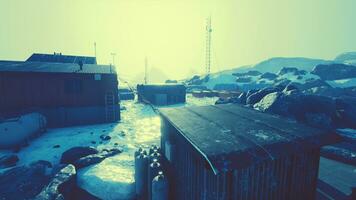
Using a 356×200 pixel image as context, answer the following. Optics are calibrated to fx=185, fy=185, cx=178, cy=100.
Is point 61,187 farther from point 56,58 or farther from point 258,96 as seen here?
point 56,58

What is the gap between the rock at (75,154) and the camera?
10.7 m

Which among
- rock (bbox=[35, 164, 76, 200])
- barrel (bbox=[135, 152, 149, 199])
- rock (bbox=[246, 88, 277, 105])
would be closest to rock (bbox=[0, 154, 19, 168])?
rock (bbox=[35, 164, 76, 200])

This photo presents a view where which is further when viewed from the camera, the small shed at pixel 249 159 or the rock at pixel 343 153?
the rock at pixel 343 153

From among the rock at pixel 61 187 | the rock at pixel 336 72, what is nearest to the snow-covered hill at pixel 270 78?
the rock at pixel 336 72

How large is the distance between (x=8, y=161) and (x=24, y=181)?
3755mm

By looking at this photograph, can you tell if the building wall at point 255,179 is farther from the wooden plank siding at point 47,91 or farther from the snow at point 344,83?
the snow at point 344,83

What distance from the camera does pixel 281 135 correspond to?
5039mm

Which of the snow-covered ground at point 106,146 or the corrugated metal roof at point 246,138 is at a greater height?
the corrugated metal roof at point 246,138

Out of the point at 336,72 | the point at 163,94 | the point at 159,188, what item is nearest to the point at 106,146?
the point at 159,188

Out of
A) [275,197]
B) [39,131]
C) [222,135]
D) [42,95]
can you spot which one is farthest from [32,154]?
[275,197]

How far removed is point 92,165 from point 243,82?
65426mm

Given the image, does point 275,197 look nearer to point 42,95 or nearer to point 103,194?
point 103,194

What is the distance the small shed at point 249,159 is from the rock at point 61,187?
4785 mm

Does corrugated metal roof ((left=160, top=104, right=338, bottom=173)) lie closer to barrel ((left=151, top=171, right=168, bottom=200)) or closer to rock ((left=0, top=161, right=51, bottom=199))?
barrel ((left=151, top=171, right=168, bottom=200))
